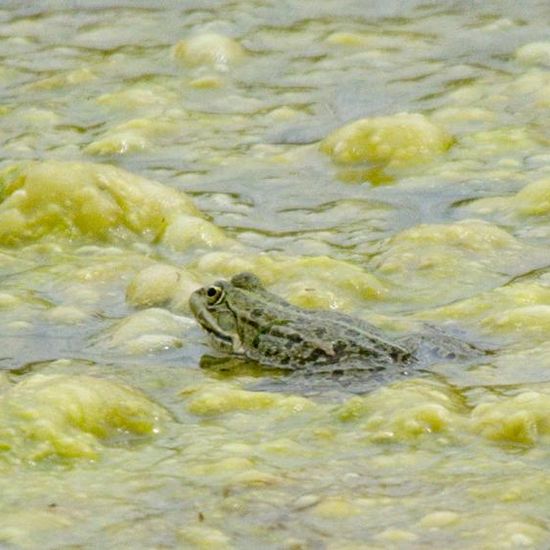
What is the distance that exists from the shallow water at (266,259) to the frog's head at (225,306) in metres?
0.08

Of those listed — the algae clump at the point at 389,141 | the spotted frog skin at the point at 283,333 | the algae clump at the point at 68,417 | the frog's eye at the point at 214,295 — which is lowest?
the algae clump at the point at 389,141

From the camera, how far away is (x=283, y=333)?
12.6ft

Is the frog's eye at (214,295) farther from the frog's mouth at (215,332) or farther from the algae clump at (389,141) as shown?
the algae clump at (389,141)

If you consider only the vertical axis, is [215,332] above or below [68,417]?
below

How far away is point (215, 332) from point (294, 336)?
0.72 feet

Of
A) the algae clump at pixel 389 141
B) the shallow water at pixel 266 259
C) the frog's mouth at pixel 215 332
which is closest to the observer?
the shallow water at pixel 266 259

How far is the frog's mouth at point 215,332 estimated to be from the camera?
154 inches

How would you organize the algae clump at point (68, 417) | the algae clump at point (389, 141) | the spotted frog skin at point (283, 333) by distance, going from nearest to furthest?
the algae clump at point (68, 417) → the spotted frog skin at point (283, 333) → the algae clump at point (389, 141)

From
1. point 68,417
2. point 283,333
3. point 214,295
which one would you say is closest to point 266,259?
point 214,295

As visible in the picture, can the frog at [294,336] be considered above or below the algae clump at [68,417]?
below

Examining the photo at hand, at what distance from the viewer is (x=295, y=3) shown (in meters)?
6.89

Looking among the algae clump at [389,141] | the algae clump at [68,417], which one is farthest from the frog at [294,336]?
the algae clump at [389,141]

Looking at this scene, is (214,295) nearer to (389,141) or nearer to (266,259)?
(266,259)

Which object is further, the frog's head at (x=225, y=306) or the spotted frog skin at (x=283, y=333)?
the frog's head at (x=225, y=306)
